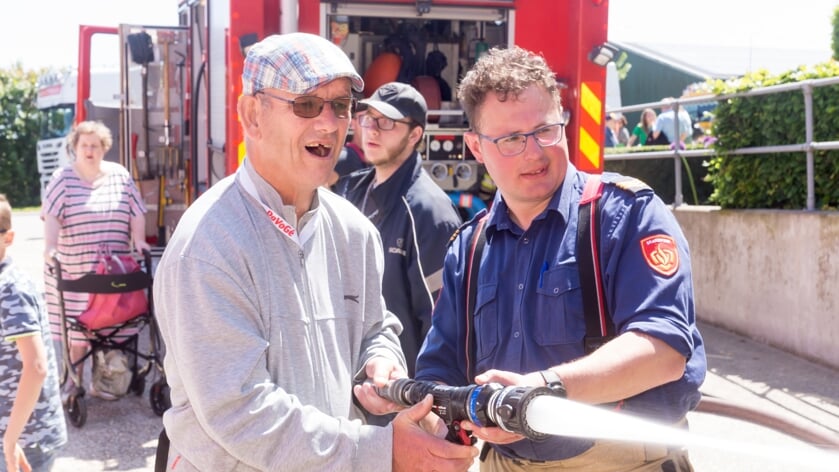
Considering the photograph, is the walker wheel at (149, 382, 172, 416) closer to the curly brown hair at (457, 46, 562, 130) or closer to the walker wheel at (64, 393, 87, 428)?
the walker wheel at (64, 393, 87, 428)

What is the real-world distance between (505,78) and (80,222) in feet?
15.9

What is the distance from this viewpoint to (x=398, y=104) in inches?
173

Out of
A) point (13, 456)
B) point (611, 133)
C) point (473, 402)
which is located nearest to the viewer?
point (473, 402)

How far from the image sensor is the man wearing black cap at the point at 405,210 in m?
3.97

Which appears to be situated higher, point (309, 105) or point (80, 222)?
point (309, 105)

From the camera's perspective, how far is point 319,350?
2271mm

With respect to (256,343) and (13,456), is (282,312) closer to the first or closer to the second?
(256,343)

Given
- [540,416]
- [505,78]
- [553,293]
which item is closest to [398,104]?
[505,78]

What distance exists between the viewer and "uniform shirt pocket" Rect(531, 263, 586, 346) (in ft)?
7.62

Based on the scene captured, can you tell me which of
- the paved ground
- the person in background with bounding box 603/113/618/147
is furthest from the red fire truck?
the person in background with bounding box 603/113/618/147

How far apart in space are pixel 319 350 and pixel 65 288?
14.7 feet

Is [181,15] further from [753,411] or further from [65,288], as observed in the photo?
[753,411]

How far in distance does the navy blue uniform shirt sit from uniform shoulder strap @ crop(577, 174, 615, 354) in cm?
2

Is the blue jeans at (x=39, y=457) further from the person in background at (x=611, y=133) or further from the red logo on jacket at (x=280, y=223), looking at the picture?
the person in background at (x=611, y=133)
